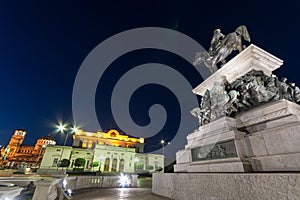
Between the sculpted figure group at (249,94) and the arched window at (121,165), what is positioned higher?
the sculpted figure group at (249,94)

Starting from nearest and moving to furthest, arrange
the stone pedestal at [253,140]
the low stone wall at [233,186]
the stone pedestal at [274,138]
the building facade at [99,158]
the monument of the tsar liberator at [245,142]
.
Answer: the low stone wall at [233,186]
the monument of the tsar liberator at [245,142]
the stone pedestal at [274,138]
the stone pedestal at [253,140]
the building facade at [99,158]

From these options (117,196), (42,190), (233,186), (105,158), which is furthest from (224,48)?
(105,158)

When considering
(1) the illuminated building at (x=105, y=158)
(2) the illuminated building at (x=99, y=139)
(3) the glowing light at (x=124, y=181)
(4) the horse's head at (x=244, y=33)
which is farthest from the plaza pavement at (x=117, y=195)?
(2) the illuminated building at (x=99, y=139)

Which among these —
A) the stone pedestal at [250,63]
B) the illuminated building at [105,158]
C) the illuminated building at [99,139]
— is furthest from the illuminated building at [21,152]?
the stone pedestal at [250,63]

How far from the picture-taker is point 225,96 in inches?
196

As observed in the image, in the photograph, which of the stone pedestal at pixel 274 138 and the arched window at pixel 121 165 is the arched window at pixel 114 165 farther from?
the stone pedestal at pixel 274 138

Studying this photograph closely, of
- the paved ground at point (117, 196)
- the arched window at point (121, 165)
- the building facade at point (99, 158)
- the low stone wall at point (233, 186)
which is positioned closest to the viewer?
the low stone wall at point (233, 186)

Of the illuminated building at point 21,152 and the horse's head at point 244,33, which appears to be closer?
the horse's head at point 244,33

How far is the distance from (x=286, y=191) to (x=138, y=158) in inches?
1968

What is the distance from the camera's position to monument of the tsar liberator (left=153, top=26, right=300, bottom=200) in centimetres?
277

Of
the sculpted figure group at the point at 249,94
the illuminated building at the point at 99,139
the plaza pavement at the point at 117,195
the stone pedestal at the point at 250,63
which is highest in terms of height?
the illuminated building at the point at 99,139

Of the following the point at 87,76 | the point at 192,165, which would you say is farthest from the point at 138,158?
the point at 192,165

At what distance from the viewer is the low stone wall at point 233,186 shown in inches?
88.8

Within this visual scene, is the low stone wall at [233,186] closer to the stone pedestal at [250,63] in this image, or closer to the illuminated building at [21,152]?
the stone pedestal at [250,63]
